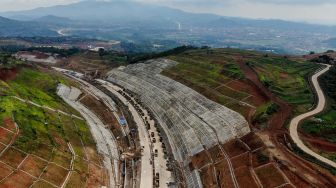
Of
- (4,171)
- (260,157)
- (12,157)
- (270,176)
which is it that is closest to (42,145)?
(12,157)

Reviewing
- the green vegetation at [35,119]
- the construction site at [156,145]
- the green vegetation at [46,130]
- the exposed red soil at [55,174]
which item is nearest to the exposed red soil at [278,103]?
the construction site at [156,145]

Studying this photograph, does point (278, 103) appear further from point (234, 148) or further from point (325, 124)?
point (234, 148)

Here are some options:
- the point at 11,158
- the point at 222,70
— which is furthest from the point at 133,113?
the point at 11,158

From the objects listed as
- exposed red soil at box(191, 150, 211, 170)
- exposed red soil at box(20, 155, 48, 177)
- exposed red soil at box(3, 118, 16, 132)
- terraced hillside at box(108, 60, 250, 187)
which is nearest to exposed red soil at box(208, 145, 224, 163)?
terraced hillside at box(108, 60, 250, 187)

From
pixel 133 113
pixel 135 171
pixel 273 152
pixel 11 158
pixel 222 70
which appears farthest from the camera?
pixel 222 70

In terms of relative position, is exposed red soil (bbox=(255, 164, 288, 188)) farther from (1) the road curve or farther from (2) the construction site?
(1) the road curve

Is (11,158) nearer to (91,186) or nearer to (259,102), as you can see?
(91,186)

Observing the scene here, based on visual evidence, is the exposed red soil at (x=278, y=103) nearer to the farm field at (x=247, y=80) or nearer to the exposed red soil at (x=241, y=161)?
the farm field at (x=247, y=80)
